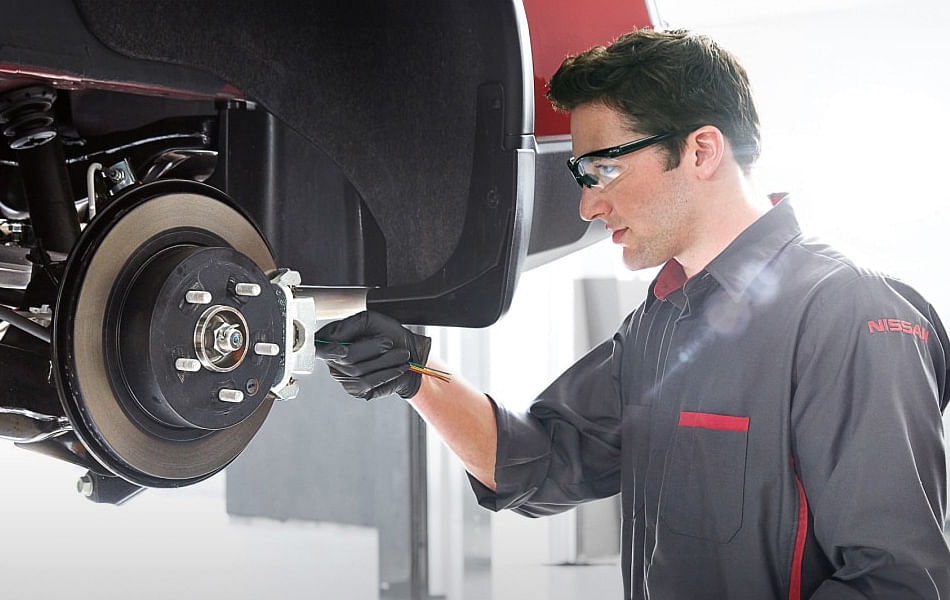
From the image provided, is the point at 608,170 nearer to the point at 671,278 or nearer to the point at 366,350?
the point at 671,278

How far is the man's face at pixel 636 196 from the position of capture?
1.17 m

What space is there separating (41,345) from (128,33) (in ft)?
1.08

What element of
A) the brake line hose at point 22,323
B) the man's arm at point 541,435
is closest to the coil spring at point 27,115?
the brake line hose at point 22,323

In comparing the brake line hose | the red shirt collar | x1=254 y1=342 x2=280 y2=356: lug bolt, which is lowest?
x1=254 y1=342 x2=280 y2=356: lug bolt

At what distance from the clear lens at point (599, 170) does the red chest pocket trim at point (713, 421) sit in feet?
1.00

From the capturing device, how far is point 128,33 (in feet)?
3.12

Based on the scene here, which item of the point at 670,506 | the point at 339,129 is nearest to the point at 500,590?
the point at 670,506

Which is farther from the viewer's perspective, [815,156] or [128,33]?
[815,156]

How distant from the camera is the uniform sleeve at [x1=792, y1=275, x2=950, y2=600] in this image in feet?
3.09

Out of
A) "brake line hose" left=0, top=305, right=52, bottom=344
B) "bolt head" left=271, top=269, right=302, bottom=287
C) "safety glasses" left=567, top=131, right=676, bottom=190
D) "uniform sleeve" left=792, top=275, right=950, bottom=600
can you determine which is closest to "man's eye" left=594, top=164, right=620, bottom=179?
"safety glasses" left=567, top=131, right=676, bottom=190

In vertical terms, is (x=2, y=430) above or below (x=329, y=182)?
below

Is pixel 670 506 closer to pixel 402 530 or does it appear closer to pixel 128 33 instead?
pixel 128 33

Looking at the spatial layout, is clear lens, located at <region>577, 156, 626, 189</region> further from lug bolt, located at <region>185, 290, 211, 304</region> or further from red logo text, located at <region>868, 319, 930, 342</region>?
lug bolt, located at <region>185, 290, 211, 304</region>

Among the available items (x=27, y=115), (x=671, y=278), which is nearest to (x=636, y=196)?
(x=671, y=278)
